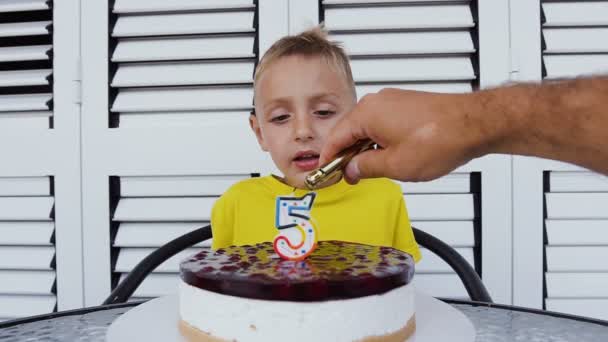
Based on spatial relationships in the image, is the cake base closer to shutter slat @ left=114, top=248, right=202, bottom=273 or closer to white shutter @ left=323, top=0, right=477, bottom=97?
shutter slat @ left=114, top=248, right=202, bottom=273

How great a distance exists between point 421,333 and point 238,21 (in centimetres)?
135

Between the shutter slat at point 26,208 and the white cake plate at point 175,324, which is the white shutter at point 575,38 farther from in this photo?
the shutter slat at point 26,208

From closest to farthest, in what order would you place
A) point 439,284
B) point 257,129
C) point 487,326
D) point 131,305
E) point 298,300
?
point 298,300 → point 487,326 → point 131,305 → point 257,129 → point 439,284

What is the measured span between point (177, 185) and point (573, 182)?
149cm

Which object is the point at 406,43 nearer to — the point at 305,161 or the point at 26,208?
the point at 305,161

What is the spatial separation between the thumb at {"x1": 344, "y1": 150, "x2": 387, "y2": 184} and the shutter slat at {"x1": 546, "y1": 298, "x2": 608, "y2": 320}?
1.21 metres

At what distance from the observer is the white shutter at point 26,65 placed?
6.01 feet

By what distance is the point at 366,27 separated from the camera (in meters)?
1.76

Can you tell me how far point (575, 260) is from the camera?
175cm

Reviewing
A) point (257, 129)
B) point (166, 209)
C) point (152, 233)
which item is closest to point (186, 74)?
point (257, 129)

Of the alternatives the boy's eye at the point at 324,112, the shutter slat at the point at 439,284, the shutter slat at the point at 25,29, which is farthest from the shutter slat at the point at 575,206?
the shutter slat at the point at 25,29

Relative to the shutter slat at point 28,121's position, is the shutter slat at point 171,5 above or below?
above

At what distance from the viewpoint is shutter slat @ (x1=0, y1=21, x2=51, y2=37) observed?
1827 millimetres

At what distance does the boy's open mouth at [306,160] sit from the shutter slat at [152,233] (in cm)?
55
